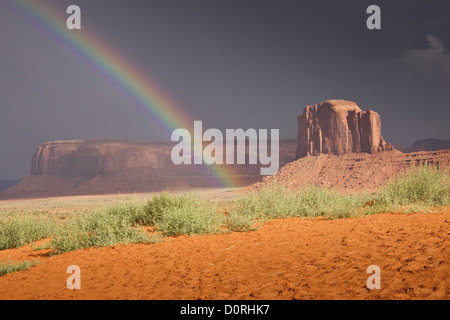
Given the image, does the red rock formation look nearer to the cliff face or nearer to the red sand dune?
the cliff face

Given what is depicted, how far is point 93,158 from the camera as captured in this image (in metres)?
92.9

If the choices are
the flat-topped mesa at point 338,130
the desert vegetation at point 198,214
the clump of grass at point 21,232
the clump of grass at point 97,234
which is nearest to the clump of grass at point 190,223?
the desert vegetation at point 198,214

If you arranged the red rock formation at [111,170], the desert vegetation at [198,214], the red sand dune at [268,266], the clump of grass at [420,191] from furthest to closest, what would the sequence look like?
the red rock formation at [111,170]
the clump of grass at [420,191]
the desert vegetation at [198,214]
the red sand dune at [268,266]

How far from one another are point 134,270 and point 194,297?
6.24ft

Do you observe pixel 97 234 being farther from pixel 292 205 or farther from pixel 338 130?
pixel 338 130

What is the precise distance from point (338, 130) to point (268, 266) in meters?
43.4

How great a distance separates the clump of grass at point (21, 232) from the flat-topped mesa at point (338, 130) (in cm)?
3995

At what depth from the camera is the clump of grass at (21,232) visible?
31.1ft

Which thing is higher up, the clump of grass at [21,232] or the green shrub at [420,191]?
→ the green shrub at [420,191]

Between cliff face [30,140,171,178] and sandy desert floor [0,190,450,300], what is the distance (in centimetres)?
8842

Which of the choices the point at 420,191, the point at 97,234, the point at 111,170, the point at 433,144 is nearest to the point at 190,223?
the point at 97,234

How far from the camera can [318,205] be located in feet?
35.2

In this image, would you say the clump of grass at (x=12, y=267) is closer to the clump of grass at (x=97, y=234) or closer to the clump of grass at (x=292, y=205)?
the clump of grass at (x=97, y=234)

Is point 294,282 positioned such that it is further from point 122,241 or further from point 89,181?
point 89,181
